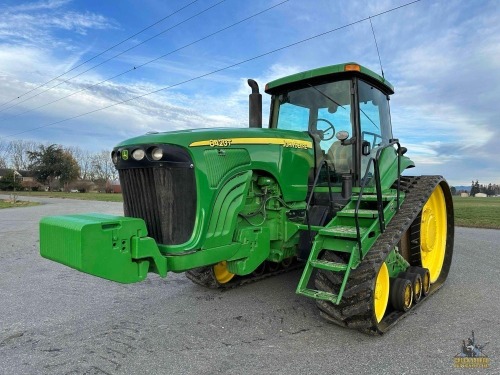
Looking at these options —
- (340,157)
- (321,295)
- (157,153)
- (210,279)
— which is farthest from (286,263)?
(157,153)

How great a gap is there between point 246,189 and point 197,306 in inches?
58.7

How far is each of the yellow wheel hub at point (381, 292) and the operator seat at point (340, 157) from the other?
48.1 inches

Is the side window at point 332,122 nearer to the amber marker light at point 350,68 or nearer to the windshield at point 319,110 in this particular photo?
the windshield at point 319,110

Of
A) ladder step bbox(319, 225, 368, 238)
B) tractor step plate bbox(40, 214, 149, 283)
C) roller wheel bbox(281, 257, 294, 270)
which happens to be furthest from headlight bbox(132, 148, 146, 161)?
roller wheel bbox(281, 257, 294, 270)

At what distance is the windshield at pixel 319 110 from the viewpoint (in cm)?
439

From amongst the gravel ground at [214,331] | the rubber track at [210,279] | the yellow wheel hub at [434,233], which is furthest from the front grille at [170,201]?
the yellow wheel hub at [434,233]

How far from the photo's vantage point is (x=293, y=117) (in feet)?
15.7

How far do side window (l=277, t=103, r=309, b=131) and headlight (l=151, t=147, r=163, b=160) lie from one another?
6.69ft

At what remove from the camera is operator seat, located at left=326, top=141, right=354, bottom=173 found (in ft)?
14.4

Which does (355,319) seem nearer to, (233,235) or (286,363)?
(286,363)

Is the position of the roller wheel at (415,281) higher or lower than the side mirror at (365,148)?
lower

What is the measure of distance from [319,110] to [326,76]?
400 millimetres

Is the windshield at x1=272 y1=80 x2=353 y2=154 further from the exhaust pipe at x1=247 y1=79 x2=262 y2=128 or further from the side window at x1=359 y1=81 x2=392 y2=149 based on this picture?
the exhaust pipe at x1=247 y1=79 x2=262 y2=128

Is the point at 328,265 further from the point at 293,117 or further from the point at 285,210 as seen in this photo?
the point at 293,117
